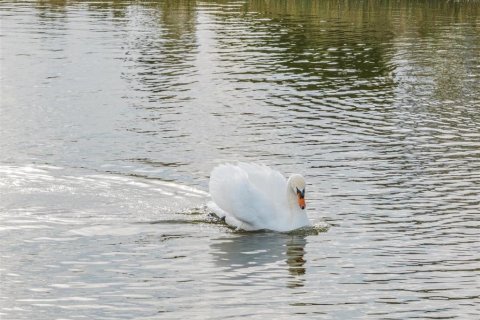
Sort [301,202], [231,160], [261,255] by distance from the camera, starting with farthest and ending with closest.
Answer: [231,160]
[301,202]
[261,255]

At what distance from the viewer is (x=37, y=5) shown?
6184 cm

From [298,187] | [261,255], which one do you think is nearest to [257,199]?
[298,187]

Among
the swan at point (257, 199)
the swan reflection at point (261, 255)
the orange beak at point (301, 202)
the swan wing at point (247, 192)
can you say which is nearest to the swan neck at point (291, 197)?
the swan at point (257, 199)

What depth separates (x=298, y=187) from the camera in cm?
1836

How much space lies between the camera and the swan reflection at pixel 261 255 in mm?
15945

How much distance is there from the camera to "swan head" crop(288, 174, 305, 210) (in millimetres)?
18188

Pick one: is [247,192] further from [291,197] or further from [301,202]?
[301,202]

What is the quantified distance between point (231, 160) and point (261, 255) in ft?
22.8

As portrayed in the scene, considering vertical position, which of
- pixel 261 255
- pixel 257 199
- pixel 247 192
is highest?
pixel 247 192

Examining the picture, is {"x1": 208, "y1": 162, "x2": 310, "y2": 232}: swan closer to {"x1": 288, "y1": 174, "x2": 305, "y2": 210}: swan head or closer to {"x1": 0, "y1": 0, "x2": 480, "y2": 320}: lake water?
{"x1": 288, "y1": 174, "x2": 305, "y2": 210}: swan head

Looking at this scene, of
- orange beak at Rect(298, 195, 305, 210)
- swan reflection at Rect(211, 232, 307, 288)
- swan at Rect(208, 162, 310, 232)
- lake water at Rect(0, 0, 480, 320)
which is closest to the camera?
lake water at Rect(0, 0, 480, 320)

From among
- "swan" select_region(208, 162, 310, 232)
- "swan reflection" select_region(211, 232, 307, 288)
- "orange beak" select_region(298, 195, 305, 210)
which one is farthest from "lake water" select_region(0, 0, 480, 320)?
"orange beak" select_region(298, 195, 305, 210)

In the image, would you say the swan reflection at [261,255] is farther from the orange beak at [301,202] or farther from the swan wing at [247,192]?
the orange beak at [301,202]

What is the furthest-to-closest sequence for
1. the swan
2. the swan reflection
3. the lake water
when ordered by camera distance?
the swan
the swan reflection
the lake water
